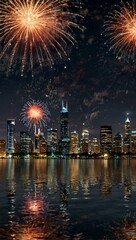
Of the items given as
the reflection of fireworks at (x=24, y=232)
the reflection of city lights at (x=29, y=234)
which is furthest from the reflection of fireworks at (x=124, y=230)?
the reflection of fireworks at (x=24, y=232)

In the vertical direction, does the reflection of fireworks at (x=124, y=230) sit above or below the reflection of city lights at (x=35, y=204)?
below

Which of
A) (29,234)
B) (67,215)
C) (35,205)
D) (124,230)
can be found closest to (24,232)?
(29,234)

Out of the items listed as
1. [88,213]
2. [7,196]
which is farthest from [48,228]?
[7,196]

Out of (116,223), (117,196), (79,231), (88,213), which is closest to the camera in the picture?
(79,231)

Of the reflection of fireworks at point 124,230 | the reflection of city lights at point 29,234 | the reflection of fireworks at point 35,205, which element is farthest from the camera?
the reflection of fireworks at point 35,205

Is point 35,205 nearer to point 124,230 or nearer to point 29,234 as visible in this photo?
point 29,234

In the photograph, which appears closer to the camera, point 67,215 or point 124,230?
point 124,230

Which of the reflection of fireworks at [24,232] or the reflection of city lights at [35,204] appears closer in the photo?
the reflection of fireworks at [24,232]

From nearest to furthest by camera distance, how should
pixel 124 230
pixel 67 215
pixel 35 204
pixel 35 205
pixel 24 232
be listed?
pixel 24 232, pixel 124 230, pixel 67 215, pixel 35 205, pixel 35 204

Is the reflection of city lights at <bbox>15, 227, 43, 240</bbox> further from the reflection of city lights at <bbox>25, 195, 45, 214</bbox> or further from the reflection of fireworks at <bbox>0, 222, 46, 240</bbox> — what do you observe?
the reflection of city lights at <bbox>25, 195, 45, 214</bbox>

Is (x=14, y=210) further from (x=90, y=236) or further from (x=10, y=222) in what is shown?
(x=90, y=236)

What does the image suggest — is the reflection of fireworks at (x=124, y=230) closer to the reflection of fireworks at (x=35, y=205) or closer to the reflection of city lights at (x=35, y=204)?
the reflection of fireworks at (x=35, y=205)
